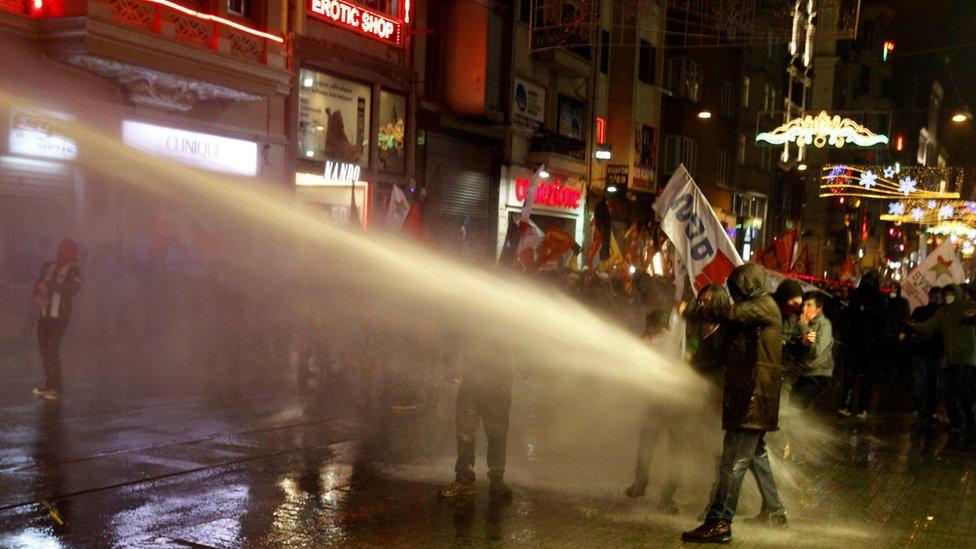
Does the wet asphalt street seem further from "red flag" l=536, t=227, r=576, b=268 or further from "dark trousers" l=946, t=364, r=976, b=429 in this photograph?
"red flag" l=536, t=227, r=576, b=268

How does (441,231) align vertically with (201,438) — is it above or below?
above

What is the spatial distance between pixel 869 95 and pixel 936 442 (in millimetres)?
62385

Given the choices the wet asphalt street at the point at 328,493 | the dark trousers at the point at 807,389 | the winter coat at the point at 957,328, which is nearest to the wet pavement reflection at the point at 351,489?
the wet asphalt street at the point at 328,493

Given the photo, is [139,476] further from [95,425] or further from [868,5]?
[868,5]

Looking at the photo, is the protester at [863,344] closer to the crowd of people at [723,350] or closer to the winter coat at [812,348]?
the crowd of people at [723,350]

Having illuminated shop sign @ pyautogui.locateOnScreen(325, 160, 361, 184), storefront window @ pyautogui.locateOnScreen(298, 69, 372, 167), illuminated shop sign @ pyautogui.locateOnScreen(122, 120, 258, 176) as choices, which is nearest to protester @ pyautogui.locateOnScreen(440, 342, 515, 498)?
illuminated shop sign @ pyautogui.locateOnScreen(122, 120, 258, 176)

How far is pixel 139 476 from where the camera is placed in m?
7.98

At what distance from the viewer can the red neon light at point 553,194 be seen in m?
28.8

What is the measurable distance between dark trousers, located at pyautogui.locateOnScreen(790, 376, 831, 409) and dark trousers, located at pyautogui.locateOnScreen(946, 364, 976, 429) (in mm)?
2518

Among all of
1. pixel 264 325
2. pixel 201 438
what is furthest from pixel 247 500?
pixel 264 325

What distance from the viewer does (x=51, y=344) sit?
11.7m

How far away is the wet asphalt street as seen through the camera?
21.7 ft

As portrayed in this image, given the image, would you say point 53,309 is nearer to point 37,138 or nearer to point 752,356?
point 37,138

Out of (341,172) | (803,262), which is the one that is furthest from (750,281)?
(341,172)
